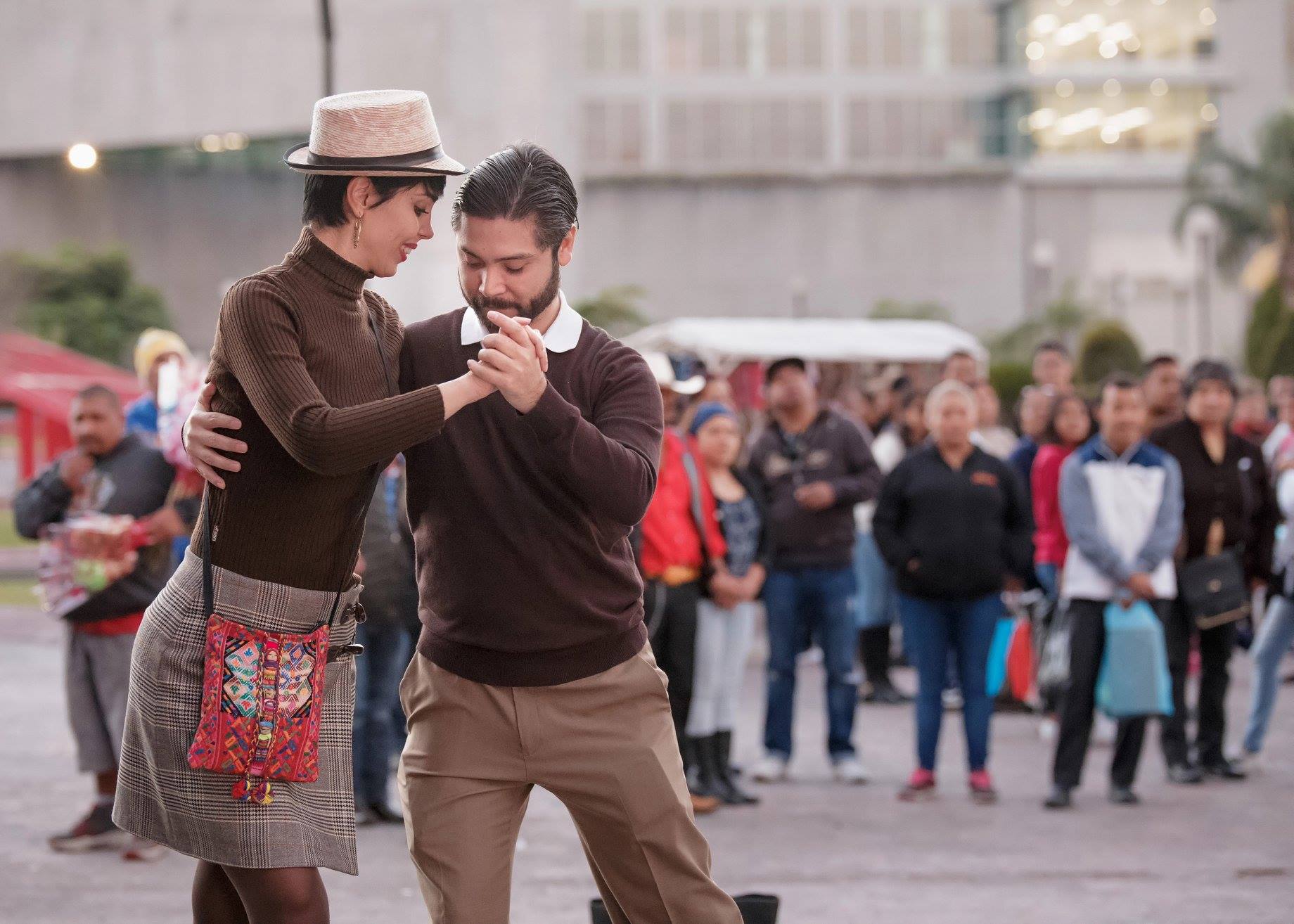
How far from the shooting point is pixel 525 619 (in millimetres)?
3635

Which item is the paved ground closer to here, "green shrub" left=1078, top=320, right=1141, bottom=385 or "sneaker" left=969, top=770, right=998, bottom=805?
"sneaker" left=969, top=770, right=998, bottom=805

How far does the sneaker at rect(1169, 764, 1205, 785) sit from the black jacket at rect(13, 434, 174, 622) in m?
5.16

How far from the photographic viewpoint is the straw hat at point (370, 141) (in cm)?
353

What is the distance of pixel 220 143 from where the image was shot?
21.3 metres

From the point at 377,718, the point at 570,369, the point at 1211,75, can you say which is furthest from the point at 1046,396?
the point at 1211,75

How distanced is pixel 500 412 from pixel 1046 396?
816 cm

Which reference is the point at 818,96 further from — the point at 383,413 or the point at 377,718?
the point at 383,413

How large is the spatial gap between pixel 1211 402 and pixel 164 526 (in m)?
5.48

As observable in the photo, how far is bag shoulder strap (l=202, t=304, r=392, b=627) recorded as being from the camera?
355cm

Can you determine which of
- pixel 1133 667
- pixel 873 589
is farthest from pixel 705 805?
pixel 873 589

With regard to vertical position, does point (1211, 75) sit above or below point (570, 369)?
above

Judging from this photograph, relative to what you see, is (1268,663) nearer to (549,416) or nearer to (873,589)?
(873,589)

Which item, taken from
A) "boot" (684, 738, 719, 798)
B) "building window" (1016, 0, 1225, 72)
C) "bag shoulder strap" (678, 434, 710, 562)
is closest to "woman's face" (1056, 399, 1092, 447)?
"bag shoulder strap" (678, 434, 710, 562)

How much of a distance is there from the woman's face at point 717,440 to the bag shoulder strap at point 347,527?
17.8 feet
